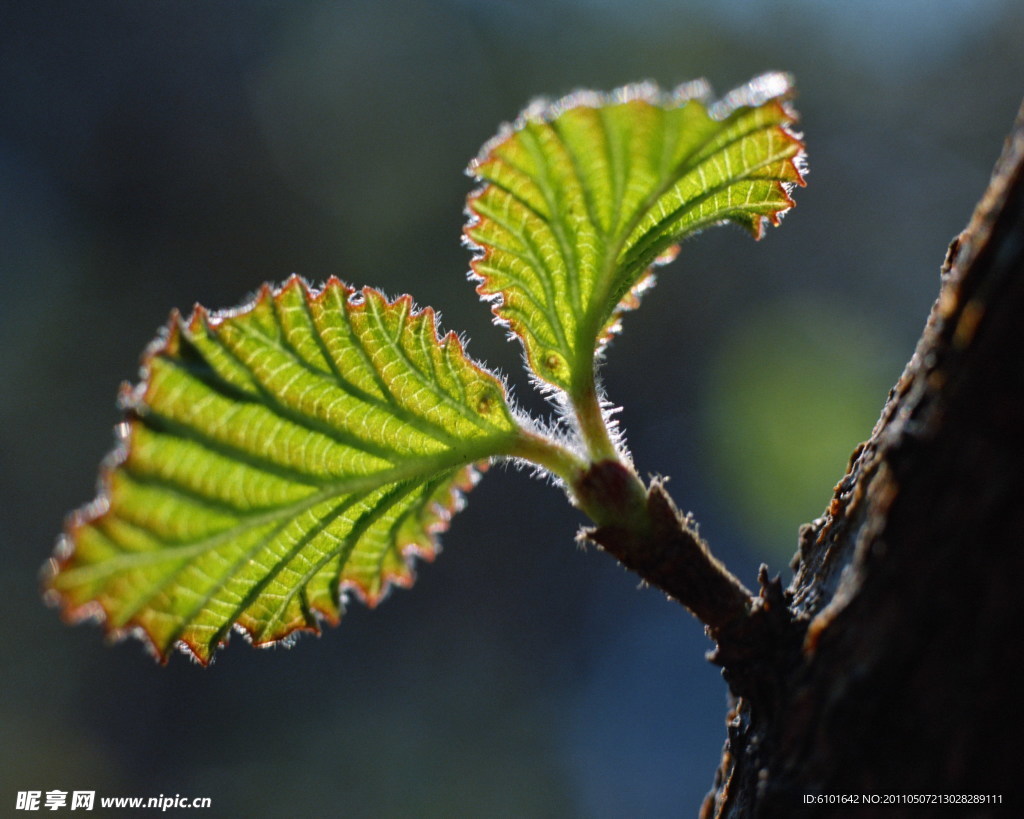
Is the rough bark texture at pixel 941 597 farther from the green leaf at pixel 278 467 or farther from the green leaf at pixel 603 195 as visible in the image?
the green leaf at pixel 278 467

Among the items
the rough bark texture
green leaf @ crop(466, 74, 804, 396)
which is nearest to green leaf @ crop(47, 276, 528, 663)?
green leaf @ crop(466, 74, 804, 396)

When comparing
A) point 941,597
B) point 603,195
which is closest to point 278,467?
point 603,195

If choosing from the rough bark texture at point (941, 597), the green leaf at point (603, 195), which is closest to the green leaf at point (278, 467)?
the green leaf at point (603, 195)

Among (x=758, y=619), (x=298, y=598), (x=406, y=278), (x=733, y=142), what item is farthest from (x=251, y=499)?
(x=406, y=278)

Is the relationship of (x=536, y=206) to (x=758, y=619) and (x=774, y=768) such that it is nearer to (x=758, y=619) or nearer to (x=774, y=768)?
(x=758, y=619)

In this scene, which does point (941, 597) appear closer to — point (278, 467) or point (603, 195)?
point (603, 195)

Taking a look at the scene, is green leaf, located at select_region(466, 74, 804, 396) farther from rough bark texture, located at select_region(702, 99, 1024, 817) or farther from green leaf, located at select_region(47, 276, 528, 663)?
rough bark texture, located at select_region(702, 99, 1024, 817)
